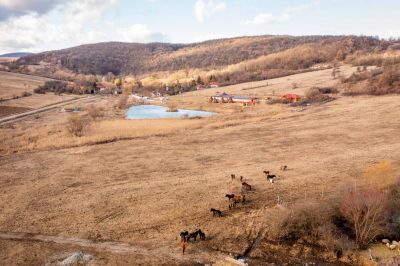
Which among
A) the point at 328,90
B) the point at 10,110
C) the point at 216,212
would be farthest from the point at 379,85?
the point at 10,110

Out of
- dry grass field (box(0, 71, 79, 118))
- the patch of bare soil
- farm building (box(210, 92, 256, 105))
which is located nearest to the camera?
the patch of bare soil

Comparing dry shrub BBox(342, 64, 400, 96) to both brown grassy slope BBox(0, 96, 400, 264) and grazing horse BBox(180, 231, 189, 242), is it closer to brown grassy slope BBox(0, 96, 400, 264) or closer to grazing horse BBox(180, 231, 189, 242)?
brown grassy slope BBox(0, 96, 400, 264)

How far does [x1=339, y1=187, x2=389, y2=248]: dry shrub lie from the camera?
71.6ft

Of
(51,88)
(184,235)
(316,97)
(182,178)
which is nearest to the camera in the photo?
(184,235)

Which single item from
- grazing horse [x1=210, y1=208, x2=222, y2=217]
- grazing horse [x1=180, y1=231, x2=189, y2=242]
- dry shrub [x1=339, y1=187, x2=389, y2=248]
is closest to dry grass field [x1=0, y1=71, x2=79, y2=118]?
grazing horse [x1=210, y1=208, x2=222, y2=217]

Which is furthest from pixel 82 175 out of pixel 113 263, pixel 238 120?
pixel 238 120

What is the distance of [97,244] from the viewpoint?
22531 mm

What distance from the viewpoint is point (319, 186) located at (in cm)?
3027

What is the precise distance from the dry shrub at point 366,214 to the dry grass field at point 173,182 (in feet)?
5.26

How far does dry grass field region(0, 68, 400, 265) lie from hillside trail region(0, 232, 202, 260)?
5 centimetres

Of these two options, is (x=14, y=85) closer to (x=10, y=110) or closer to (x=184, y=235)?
(x=10, y=110)

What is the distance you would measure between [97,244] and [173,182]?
10.8 m

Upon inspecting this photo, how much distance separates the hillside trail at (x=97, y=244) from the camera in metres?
21.6

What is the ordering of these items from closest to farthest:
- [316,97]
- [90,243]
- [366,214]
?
1. [366,214]
2. [90,243]
3. [316,97]
